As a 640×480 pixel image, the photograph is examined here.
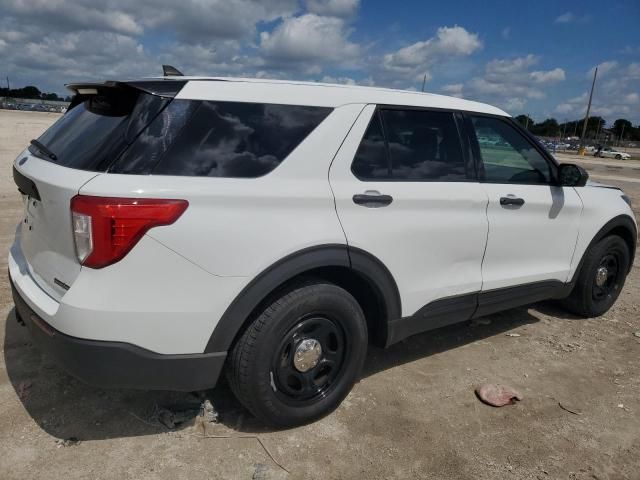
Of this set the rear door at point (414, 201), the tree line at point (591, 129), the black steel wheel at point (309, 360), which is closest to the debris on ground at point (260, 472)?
the black steel wheel at point (309, 360)

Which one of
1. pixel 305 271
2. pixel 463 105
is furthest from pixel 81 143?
pixel 463 105

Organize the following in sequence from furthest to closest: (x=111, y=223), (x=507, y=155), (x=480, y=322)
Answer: (x=480, y=322) → (x=507, y=155) → (x=111, y=223)

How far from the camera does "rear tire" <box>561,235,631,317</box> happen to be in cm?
438

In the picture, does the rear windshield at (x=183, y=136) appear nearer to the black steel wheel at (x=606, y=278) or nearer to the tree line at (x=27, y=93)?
the black steel wheel at (x=606, y=278)

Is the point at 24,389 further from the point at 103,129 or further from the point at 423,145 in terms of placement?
the point at 423,145

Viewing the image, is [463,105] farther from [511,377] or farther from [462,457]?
[462,457]

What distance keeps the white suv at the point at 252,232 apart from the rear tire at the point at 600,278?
1.40 metres

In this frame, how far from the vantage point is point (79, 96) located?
288 cm

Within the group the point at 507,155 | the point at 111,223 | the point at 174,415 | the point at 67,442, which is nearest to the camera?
the point at 111,223

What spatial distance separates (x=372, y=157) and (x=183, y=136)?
3.49ft

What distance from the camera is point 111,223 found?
209 cm

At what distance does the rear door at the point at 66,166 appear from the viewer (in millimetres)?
2236

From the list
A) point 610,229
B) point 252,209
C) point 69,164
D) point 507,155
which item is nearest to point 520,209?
point 507,155

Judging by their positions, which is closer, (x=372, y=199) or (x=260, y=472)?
(x=260, y=472)
